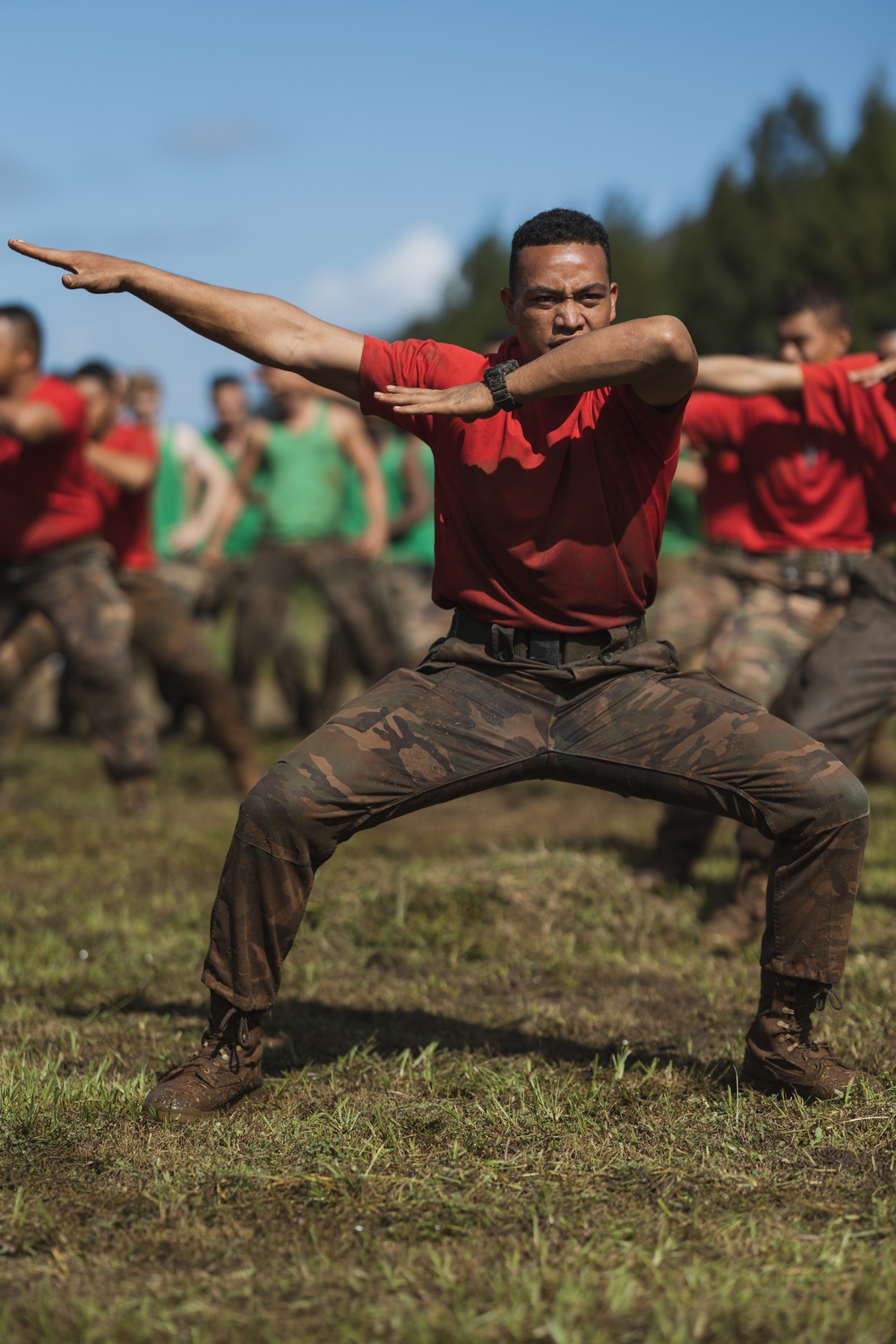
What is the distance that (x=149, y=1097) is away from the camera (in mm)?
3957

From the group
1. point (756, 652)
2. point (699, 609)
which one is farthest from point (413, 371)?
point (699, 609)

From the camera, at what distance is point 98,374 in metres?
9.90

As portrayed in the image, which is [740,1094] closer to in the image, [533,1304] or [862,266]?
[533,1304]

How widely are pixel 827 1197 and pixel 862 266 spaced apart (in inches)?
1083

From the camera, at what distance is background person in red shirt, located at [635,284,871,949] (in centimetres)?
643

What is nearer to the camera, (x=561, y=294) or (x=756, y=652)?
(x=561, y=294)

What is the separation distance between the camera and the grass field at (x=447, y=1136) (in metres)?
2.87

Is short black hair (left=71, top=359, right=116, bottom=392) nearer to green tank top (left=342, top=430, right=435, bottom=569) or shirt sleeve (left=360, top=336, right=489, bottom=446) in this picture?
green tank top (left=342, top=430, right=435, bottom=569)

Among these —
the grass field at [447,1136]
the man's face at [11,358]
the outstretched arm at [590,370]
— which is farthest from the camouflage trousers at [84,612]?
the outstretched arm at [590,370]

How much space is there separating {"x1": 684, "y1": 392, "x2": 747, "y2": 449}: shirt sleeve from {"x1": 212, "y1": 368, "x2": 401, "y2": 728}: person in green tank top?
4.62 metres

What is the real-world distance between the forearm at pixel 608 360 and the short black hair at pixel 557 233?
0.43 meters

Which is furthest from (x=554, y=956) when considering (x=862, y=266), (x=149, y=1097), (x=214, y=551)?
(x=862, y=266)

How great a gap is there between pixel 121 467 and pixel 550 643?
16.2 feet

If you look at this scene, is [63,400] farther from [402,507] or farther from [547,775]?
[402,507]
